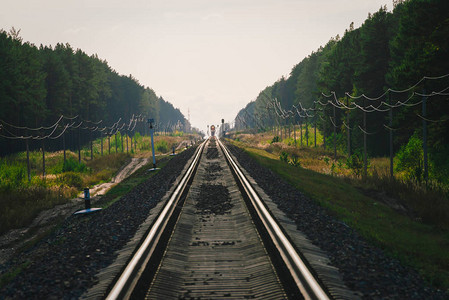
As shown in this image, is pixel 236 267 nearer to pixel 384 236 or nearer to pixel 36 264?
pixel 36 264

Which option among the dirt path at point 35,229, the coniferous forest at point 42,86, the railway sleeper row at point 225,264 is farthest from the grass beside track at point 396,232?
the coniferous forest at point 42,86

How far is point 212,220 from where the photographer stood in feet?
31.0

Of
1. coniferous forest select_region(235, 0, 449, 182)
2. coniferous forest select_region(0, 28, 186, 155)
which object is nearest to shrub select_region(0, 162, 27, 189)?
coniferous forest select_region(0, 28, 186, 155)

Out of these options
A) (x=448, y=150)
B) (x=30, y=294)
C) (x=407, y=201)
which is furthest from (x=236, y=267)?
(x=448, y=150)

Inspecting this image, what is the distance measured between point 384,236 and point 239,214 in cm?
402

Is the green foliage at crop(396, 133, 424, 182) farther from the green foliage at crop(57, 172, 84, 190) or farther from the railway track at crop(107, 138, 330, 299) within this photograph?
the green foliage at crop(57, 172, 84, 190)

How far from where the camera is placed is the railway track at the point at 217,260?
4.94 m

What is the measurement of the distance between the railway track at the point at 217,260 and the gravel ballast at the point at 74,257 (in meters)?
0.71

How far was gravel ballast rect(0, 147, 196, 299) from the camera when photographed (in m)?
5.15

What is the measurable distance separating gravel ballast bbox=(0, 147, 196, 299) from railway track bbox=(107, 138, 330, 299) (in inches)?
27.8

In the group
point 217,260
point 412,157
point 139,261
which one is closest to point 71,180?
point 139,261

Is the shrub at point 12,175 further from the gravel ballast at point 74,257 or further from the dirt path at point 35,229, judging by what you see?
the gravel ballast at point 74,257

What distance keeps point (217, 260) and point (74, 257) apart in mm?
2768

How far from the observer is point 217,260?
6.36 metres
